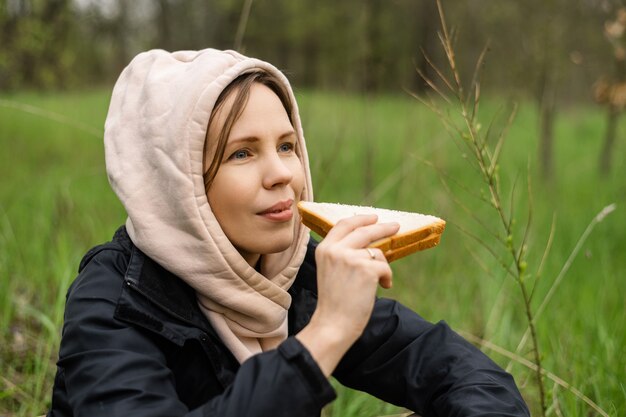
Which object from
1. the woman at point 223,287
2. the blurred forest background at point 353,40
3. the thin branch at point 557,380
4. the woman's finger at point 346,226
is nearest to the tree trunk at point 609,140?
the blurred forest background at point 353,40

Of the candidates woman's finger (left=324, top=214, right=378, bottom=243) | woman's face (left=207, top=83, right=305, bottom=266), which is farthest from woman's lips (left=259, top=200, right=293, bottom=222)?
woman's finger (left=324, top=214, right=378, bottom=243)

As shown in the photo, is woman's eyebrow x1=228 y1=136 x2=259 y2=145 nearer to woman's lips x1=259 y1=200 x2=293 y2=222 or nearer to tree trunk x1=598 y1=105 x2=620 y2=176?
woman's lips x1=259 y1=200 x2=293 y2=222

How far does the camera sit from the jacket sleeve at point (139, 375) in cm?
125

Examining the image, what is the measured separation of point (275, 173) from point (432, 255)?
8.53 feet

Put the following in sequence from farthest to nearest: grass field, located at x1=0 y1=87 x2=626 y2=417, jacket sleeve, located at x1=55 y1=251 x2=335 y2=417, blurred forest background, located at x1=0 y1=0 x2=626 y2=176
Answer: blurred forest background, located at x1=0 y1=0 x2=626 y2=176, grass field, located at x1=0 y1=87 x2=626 y2=417, jacket sleeve, located at x1=55 y1=251 x2=335 y2=417

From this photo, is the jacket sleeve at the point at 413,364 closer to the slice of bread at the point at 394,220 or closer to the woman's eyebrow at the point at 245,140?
the slice of bread at the point at 394,220

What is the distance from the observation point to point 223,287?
1.57 meters

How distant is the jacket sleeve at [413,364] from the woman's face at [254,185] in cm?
38

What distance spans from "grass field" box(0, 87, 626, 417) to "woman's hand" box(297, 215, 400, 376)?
1.63ft

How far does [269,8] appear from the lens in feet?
76.3

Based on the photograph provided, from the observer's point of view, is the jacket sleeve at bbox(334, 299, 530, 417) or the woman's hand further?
the jacket sleeve at bbox(334, 299, 530, 417)

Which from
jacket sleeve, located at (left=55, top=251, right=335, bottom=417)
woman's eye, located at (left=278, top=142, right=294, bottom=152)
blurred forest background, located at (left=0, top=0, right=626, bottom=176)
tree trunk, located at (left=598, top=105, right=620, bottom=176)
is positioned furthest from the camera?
tree trunk, located at (left=598, top=105, right=620, bottom=176)

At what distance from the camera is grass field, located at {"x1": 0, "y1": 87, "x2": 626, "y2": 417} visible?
2.44 meters

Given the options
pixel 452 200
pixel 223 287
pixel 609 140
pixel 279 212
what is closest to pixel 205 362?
pixel 223 287
